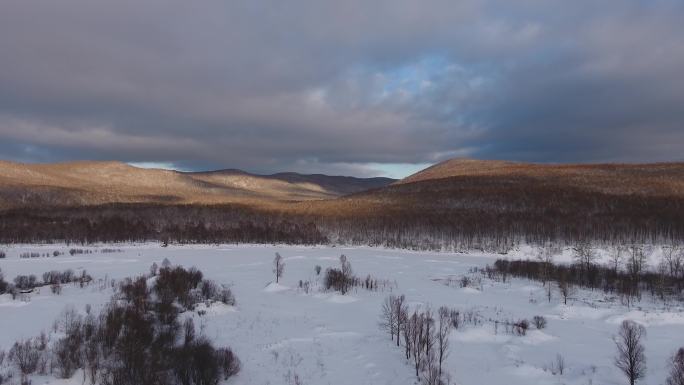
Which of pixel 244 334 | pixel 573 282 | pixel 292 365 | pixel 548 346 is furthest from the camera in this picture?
pixel 573 282

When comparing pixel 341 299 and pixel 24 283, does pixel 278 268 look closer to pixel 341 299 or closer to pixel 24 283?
pixel 341 299

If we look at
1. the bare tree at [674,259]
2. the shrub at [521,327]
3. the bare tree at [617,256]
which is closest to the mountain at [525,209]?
the bare tree at [617,256]

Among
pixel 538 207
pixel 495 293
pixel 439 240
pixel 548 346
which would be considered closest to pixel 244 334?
pixel 548 346

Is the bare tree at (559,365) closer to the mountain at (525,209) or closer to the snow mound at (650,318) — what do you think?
the snow mound at (650,318)

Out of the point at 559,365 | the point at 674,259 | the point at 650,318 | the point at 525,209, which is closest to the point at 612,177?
the point at 525,209

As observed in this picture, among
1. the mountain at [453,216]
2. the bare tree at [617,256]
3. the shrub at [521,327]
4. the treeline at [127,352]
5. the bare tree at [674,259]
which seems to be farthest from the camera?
the mountain at [453,216]

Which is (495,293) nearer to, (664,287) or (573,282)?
(573,282)

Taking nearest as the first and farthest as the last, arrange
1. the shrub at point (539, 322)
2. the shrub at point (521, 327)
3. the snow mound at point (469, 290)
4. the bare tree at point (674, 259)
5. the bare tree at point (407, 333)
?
the bare tree at point (407, 333), the shrub at point (521, 327), the shrub at point (539, 322), the snow mound at point (469, 290), the bare tree at point (674, 259)
